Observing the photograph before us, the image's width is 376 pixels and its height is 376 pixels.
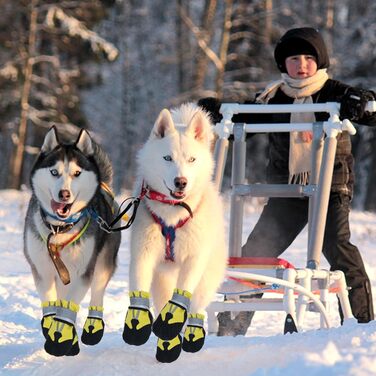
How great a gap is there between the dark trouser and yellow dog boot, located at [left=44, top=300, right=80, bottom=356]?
1793 millimetres

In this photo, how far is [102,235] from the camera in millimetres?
4027

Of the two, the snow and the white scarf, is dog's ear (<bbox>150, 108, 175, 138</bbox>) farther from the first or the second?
the white scarf

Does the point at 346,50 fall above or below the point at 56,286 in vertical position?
above

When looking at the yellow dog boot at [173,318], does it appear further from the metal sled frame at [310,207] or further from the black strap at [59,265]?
the metal sled frame at [310,207]

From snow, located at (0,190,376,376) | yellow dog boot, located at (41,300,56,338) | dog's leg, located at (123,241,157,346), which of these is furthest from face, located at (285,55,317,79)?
yellow dog boot, located at (41,300,56,338)

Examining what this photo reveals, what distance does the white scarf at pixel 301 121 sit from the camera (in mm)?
5125

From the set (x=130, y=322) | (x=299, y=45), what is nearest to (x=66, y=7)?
(x=299, y=45)

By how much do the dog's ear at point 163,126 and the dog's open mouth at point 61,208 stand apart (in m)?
0.56

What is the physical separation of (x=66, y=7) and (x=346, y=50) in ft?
25.9

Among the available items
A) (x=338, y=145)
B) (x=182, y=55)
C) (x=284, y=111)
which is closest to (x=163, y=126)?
(x=284, y=111)

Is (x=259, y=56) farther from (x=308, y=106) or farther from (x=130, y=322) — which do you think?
(x=130, y=322)

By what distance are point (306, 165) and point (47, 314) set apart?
6.58 feet

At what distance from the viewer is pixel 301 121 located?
17.1 feet

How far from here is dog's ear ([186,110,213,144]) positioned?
4078mm
